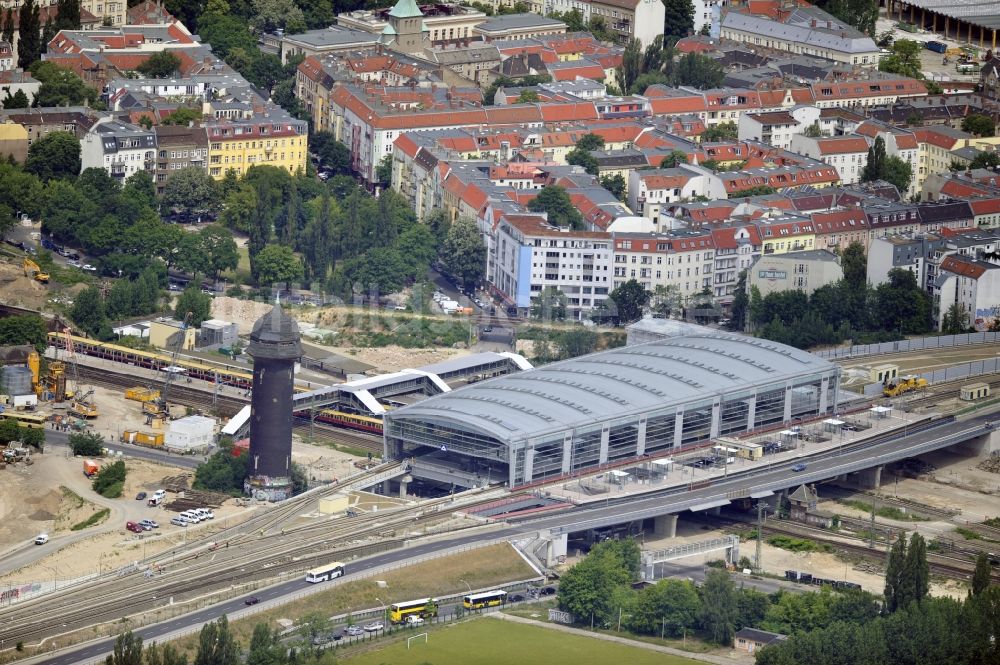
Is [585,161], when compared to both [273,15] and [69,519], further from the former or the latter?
[69,519]

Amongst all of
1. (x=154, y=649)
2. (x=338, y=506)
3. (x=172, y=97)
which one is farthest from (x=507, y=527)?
(x=172, y=97)

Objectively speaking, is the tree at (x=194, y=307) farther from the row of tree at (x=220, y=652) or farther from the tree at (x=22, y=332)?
the row of tree at (x=220, y=652)

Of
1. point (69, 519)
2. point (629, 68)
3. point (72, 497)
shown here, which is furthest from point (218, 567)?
point (629, 68)

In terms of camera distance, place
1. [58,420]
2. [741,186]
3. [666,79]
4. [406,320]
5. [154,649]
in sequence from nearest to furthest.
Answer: [154,649], [58,420], [406,320], [741,186], [666,79]

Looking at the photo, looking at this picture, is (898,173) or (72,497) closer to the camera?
(72,497)

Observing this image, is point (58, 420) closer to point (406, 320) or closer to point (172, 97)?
point (406, 320)

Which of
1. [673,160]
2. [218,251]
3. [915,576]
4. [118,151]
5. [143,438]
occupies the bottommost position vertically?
[143,438]

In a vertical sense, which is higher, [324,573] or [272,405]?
[272,405]

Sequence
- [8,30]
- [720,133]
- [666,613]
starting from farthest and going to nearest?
[8,30]
[720,133]
[666,613]
